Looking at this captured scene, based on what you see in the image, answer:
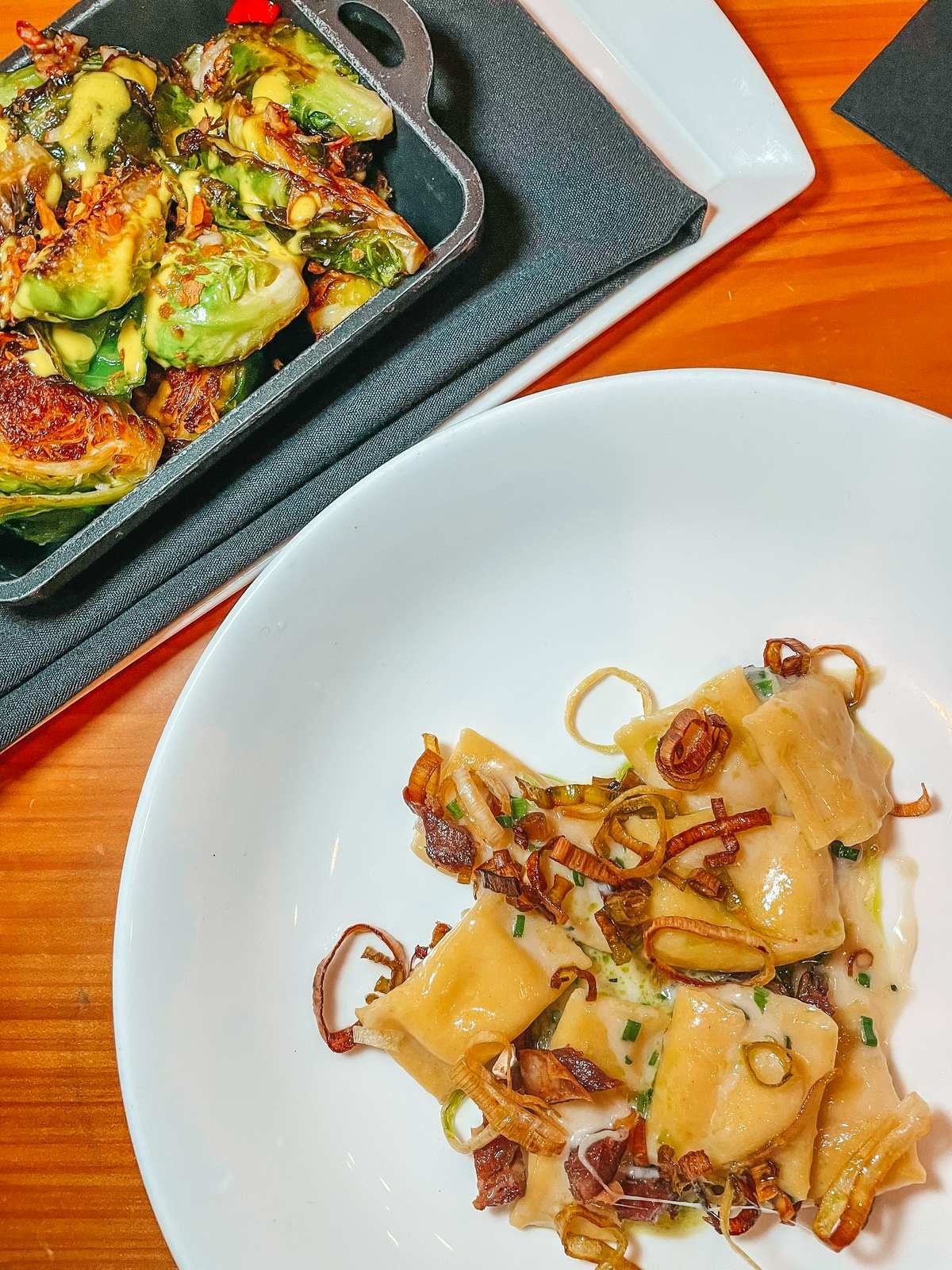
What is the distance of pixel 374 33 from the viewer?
1779 mm

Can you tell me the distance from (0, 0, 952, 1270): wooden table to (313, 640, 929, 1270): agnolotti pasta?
53 centimetres

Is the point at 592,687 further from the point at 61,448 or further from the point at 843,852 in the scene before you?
the point at 61,448

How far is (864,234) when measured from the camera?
1.98 metres

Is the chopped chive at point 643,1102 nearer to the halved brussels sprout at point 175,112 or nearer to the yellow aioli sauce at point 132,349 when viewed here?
the yellow aioli sauce at point 132,349

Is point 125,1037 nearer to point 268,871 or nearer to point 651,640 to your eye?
point 268,871

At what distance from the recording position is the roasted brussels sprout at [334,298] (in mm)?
1718

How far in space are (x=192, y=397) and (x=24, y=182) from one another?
1.54ft

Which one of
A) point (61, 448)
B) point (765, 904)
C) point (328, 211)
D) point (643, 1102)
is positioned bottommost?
point (643, 1102)

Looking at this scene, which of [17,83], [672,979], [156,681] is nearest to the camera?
[672,979]

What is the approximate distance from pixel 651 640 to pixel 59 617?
→ 1096mm

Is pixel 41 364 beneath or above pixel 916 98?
beneath

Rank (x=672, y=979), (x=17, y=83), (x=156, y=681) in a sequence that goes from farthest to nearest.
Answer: (x=156, y=681) < (x=17, y=83) < (x=672, y=979)

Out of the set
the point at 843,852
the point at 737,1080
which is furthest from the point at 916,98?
the point at 737,1080

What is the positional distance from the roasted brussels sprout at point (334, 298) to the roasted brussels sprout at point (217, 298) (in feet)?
0.19
